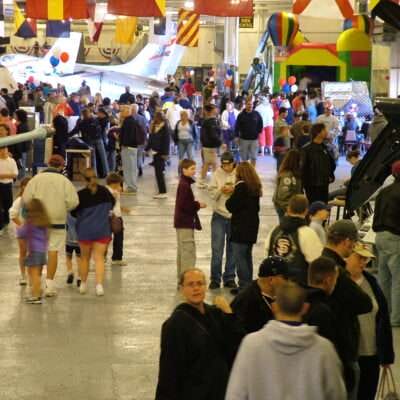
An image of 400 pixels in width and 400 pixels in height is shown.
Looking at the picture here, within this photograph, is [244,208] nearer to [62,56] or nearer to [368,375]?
[368,375]

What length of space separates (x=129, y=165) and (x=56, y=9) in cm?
368

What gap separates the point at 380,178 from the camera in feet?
31.5

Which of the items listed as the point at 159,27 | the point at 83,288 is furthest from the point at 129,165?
the point at 159,27

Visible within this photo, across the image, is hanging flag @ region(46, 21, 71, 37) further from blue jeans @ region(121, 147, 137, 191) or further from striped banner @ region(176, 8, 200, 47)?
blue jeans @ region(121, 147, 137, 191)

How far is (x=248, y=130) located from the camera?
22312 millimetres

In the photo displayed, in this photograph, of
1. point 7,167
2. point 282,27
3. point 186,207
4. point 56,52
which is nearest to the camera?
point 186,207

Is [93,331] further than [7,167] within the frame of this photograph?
No

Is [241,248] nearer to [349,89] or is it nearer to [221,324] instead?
[221,324]

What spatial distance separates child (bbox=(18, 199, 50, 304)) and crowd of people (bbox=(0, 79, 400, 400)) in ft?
0.05

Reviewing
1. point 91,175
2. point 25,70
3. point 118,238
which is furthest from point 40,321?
point 25,70

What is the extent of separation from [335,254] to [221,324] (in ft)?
4.61

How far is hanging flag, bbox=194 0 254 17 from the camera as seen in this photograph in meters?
20.2

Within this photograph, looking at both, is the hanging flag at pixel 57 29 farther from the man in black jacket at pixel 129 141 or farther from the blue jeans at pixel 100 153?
the man in black jacket at pixel 129 141

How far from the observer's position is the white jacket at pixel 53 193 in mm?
11461
